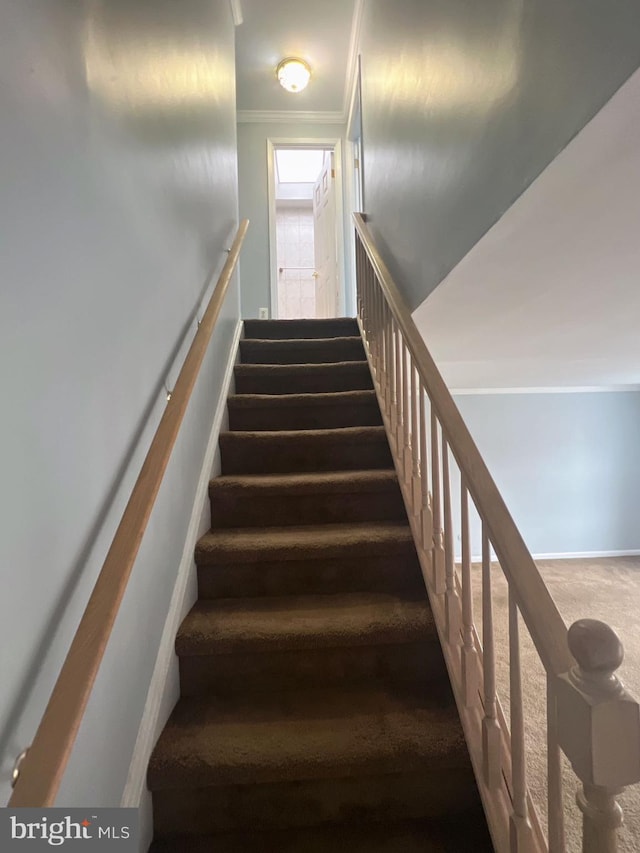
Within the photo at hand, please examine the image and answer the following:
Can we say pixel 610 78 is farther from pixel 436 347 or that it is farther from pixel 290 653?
pixel 436 347

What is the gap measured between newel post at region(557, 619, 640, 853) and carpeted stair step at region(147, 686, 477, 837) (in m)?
0.58

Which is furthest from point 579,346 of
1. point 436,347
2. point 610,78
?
point 610,78

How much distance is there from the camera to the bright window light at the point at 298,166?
5.95 metres

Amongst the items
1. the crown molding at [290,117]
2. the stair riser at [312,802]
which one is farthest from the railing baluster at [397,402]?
the crown molding at [290,117]

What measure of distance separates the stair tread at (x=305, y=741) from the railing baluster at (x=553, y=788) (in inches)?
16.3

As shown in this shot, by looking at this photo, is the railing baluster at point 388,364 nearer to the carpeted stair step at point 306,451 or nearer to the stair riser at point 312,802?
the carpeted stair step at point 306,451

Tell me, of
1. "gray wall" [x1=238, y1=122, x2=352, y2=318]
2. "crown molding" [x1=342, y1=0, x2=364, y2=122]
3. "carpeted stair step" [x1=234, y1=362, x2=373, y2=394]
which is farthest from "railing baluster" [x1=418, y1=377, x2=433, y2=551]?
"gray wall" [x1=238, y1=122, x2=352, y2=318]

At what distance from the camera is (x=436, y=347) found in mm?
2504

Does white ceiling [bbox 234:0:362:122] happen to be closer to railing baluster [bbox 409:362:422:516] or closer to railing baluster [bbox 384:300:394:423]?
railing baluster [bbox 384:300:394:423]

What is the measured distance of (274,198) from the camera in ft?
15.3

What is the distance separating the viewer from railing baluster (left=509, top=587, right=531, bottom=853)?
37.0 inches

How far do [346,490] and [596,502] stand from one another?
352cm

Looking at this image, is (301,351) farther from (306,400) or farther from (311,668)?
(311,668)

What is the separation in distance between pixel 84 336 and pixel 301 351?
208 centimetres
